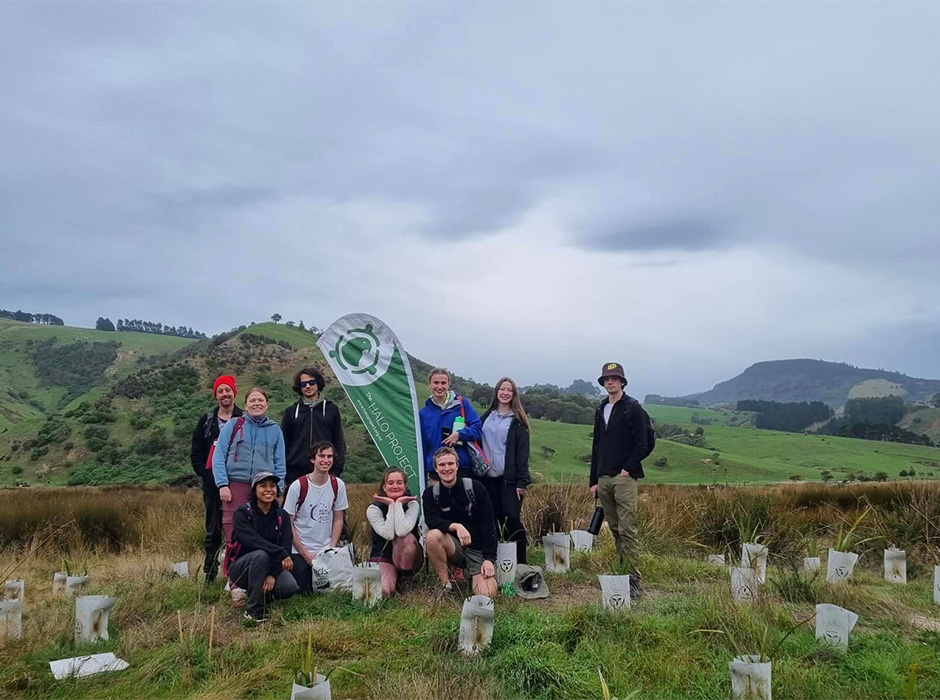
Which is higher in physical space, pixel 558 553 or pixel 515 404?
pixel 515 404

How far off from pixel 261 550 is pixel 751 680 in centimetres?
331

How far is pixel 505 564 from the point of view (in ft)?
16.8

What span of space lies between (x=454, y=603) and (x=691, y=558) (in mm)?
3318

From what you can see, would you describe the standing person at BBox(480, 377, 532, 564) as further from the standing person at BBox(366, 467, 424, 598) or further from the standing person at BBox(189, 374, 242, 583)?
the standing person at BBox(189, 374, 242, 583)

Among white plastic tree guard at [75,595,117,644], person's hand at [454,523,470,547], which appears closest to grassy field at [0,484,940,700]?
white plastic tree guard at [75,595,117,644]

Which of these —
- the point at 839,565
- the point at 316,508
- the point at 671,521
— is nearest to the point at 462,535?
the point at 316,508

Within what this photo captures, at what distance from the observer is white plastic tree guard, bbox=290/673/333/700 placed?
2.71 metres

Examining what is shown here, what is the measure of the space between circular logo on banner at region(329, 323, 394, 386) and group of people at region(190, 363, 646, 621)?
79 centimetres

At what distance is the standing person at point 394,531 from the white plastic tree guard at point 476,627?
1271 mm

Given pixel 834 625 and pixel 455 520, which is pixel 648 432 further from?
pixel 834 625

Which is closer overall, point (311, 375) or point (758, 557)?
point (758, 557)

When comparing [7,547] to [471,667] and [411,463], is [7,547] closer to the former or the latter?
[411,463]

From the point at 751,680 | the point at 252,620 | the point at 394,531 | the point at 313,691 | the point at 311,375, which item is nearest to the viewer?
the point at 313,691

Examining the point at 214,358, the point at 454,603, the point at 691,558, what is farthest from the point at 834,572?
the point at 214,358
